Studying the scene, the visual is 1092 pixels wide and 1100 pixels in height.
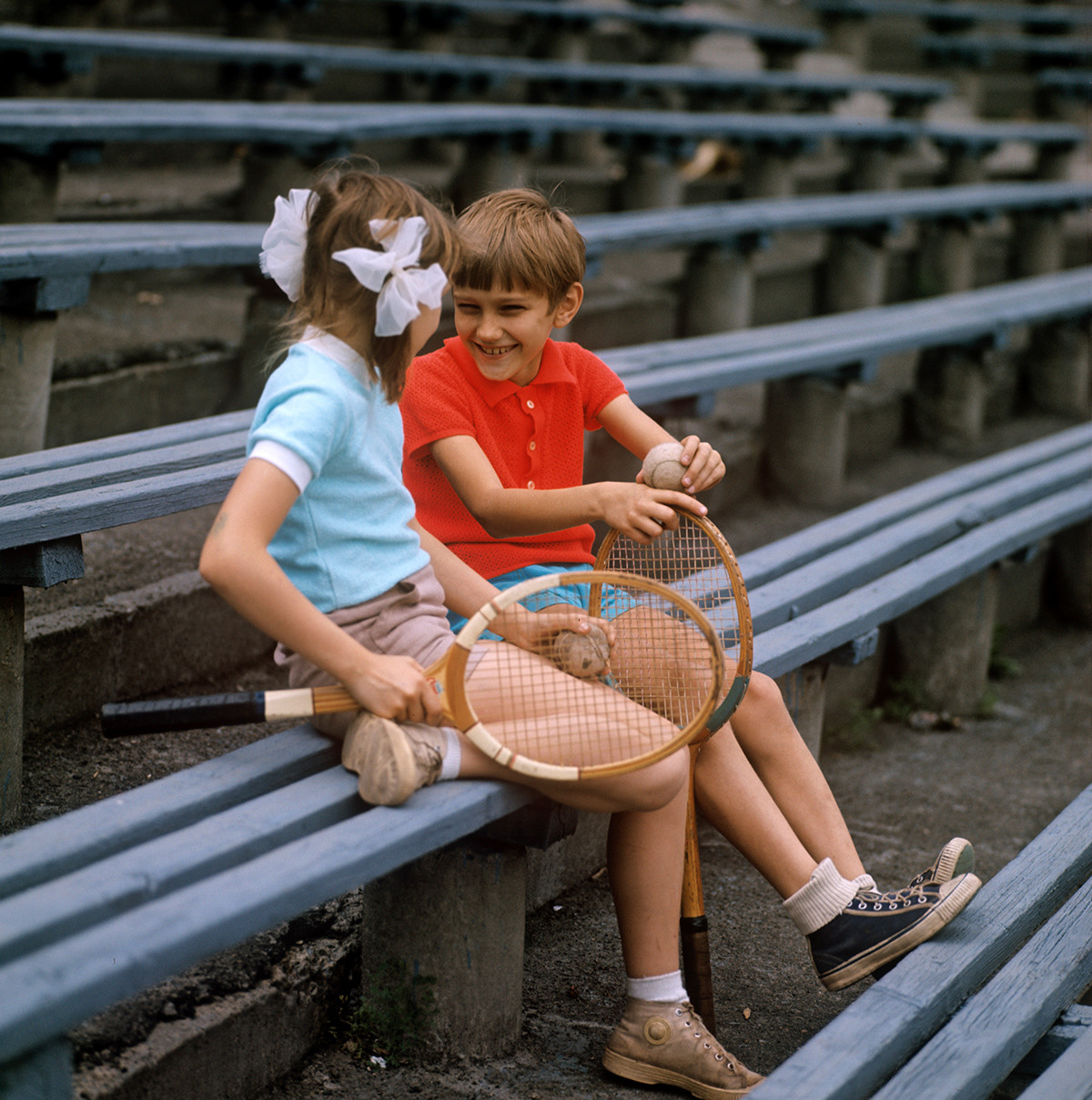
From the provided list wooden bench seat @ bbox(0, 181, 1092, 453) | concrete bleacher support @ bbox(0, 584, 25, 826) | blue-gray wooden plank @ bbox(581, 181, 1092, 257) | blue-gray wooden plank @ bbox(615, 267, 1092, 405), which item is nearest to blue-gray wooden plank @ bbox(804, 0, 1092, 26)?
wooden bench seat @ bbox(0, 181, 1092, 453)

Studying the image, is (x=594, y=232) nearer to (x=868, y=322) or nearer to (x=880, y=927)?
(x=868, y=322)

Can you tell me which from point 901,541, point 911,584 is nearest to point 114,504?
point 911,584

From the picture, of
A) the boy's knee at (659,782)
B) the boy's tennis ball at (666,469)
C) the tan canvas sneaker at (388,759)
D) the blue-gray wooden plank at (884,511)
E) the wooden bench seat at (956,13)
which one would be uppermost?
the wooden bench seat at (956,13)

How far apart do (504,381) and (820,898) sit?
1.00 m

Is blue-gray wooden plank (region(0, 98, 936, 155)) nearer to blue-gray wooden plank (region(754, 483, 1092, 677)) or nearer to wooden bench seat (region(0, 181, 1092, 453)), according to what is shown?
wooden bench seat (region(0, 181, 1092, 453))

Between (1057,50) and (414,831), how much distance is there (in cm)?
1068

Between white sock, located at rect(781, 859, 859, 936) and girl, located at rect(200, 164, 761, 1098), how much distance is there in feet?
0.76

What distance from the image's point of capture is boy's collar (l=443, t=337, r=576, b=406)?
7.51 ft

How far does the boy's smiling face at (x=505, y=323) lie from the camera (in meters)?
2.16

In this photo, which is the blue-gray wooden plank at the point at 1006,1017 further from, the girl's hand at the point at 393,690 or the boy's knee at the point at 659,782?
the girl's hand at the point at 393,690

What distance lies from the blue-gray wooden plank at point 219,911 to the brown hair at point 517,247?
0.82 m

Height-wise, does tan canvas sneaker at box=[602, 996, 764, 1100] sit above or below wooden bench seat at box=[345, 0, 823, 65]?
below

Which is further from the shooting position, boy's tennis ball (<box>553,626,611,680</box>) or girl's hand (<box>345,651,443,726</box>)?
boy's tennis ball (<box>553,626,611,680</box>)

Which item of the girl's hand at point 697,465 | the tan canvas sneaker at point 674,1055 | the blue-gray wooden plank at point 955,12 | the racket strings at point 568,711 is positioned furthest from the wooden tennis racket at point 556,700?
the blue-gray wooden plank at point 955,12
